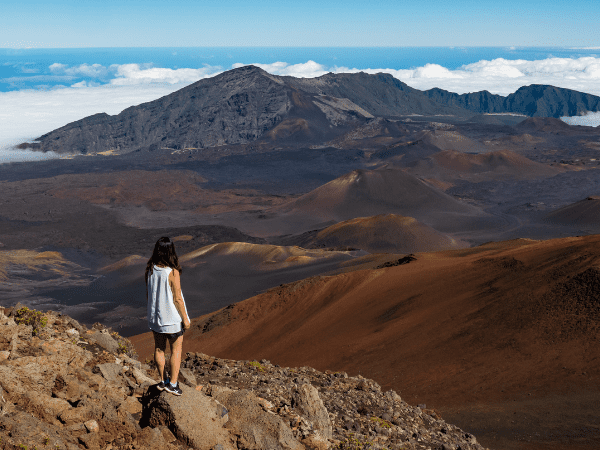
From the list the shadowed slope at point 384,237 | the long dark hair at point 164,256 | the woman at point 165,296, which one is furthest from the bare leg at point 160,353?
the shadowed slope at point 384,237

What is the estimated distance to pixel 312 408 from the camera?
725 cm

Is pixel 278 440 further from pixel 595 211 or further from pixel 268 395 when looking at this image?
pixel 595 211

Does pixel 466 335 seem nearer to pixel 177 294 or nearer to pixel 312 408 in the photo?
pixel 312 408

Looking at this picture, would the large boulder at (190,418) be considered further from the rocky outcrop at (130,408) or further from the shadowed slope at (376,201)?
the shadowed slope at (376,201)

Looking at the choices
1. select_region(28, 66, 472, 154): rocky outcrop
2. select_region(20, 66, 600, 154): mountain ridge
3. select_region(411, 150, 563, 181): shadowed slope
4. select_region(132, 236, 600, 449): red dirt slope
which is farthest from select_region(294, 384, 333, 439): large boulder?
select_region(28, 66, 472, 154): rocky outcrop

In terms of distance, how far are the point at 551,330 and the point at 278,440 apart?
12.5 m

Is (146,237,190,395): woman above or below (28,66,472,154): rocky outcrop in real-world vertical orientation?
below

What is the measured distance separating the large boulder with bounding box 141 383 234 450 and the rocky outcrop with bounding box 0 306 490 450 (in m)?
0.01

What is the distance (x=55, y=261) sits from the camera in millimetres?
60312

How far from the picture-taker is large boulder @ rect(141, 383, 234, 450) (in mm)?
5582

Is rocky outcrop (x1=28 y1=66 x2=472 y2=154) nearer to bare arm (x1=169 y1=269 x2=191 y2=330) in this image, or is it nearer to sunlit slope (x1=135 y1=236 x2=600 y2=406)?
sunlit slope (x1=135 y1=236 x2=600 y2=406)

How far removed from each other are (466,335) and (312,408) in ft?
37.0

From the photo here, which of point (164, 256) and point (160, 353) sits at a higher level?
point (164, 256)

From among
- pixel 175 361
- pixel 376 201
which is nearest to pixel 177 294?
pixel 175 361
